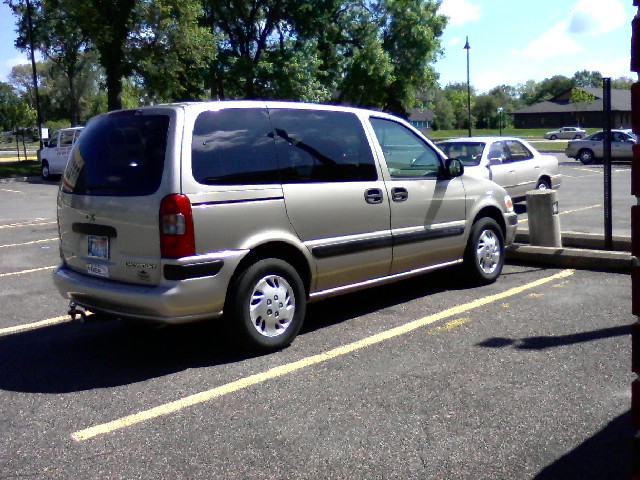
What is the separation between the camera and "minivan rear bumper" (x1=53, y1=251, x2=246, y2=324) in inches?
206

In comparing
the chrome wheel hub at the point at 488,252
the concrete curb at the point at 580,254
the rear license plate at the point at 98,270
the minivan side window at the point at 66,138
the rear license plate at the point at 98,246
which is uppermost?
the minivan side window at the point at 66,138

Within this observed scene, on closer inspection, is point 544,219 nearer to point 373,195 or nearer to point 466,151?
point 373,195

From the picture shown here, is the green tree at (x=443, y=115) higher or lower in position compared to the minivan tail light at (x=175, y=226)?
higher

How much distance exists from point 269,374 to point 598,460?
231cm

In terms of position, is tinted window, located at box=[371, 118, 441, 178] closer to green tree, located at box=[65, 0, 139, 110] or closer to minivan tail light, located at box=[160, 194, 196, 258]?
minivan tail light, located at box=[160, 194, 196, 258]

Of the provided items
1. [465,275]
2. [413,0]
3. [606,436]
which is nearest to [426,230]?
[465,275]

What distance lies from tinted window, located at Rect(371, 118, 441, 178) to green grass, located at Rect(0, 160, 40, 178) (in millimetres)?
28605

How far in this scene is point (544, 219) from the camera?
9.40 meters

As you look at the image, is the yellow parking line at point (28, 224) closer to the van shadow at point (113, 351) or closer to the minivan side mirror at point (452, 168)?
the van shadow at point (113, 351)

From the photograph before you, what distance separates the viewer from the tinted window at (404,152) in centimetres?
687

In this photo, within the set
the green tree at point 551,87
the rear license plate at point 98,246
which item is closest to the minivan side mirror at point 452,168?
the rear license plate at point 98,246

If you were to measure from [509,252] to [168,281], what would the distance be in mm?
5163

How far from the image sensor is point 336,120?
6.54 meters

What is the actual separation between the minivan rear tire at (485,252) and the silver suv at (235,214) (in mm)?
938
